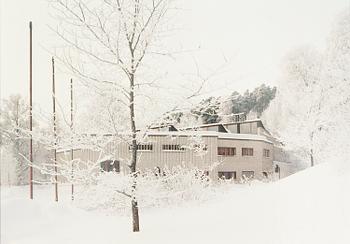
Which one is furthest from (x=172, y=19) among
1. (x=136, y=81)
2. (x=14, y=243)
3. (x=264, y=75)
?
(x=14, y=243)

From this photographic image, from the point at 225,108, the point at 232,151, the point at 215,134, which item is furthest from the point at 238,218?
the point at 225,108

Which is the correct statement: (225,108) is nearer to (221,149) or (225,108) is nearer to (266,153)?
(221,149)

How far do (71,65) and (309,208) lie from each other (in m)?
1.65

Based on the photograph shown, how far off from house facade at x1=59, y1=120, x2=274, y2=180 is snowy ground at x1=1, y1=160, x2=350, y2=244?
0.52 ft

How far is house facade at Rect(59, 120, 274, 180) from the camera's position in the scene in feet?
8.92

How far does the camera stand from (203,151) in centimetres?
276

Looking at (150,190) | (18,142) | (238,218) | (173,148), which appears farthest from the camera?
(18,142)

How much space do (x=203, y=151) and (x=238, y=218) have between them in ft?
1.65

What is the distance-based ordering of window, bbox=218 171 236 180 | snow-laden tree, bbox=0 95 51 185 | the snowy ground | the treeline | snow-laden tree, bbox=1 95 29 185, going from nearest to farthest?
the snowy ground → the treeline → window, bbox=218 171 236 180 → snow-laden tree, bbox=0 95 51 185 → snow-laden tree, bbox=1 95 29 185

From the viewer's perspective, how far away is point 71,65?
2730 mm

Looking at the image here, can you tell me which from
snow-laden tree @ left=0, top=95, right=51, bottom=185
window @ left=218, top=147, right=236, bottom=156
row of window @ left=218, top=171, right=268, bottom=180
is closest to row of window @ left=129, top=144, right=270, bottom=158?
window @ left=218, top=147, right=236, bottom=156

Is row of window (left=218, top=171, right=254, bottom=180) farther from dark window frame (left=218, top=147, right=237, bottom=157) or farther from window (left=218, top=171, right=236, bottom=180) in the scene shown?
dark window frame (left=218, top=147, right=237, bottom=157)

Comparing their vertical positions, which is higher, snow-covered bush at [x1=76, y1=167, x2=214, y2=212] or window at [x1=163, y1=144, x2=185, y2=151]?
window at [x1=163, y1=144, x2=185, y2=151]

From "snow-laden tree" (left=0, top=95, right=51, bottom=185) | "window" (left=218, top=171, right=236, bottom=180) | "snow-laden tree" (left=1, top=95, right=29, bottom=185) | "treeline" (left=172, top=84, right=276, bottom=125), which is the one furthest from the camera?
"snow-laden tree" (left=1, top=95, right=29, bottom=185)
